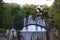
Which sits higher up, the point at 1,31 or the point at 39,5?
the point at 39,5

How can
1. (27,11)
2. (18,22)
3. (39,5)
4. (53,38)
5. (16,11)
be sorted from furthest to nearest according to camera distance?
(39,5), (27,11), (16,11), (18,22), (53,38)

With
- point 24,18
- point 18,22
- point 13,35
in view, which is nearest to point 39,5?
point 24,18

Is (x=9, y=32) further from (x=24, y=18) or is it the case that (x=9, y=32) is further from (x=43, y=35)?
(x=24, y=18)

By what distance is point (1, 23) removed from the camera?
11.5 m

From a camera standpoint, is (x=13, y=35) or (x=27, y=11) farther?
(x=27, y=11)

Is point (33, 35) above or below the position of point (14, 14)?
below

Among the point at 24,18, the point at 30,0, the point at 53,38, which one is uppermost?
the point at 30,0

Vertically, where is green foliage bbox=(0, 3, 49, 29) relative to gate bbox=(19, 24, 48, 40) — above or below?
above

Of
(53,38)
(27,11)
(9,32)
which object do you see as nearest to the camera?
(53,38)

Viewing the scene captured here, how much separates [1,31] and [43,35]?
166cm

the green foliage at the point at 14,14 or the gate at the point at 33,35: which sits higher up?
the green foliage at the point at 14,14

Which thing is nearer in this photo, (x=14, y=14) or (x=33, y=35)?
(x=33, y=35)

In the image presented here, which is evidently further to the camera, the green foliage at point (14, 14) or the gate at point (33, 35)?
the green foliage at point (14, 14)

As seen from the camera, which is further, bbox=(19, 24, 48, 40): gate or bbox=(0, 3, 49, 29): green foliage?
bbox=(0, 3, 49, 29): green foliage
